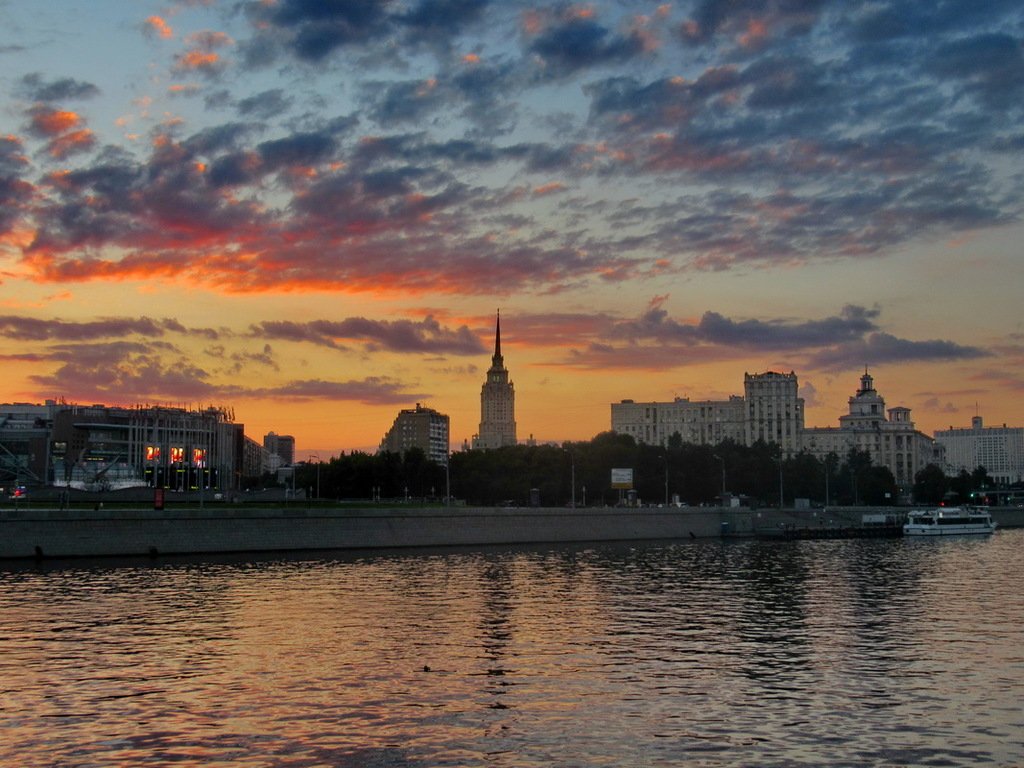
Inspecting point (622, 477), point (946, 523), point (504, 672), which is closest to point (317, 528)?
point (504, 672)

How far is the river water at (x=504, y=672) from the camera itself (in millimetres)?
30094

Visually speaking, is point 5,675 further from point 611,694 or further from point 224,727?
point 611,694

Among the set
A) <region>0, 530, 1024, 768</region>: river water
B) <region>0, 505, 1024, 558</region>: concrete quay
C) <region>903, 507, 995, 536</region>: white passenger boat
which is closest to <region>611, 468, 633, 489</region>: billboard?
<region>0, 505, 1024, 558</region>: concrete quay

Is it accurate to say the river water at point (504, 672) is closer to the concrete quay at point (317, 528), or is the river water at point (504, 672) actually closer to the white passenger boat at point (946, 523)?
the concrete quay at point (317, 528)

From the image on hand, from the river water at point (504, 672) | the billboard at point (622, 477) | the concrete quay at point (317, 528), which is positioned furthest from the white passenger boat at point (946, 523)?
the river water at point (504, 672)

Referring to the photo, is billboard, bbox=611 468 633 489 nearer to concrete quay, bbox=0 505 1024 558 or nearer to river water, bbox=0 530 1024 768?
concrete quay, bbox=0 505 1024 558

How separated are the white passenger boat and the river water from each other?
96880 millimetres

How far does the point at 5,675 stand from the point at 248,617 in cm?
1686

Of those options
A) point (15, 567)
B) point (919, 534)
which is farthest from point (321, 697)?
point (919, 534)

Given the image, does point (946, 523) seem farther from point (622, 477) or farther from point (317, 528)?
point (317, 528)

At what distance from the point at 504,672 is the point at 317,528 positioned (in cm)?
7243

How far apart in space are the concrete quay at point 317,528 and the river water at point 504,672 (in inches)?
651

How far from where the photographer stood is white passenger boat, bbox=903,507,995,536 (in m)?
171

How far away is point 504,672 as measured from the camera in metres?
41.2
